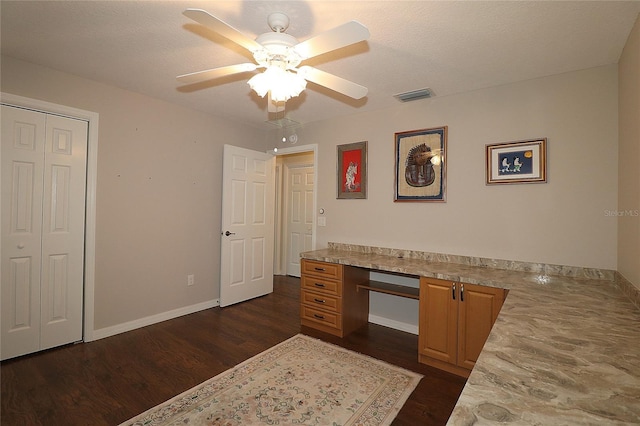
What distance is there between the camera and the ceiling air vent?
9.50ft

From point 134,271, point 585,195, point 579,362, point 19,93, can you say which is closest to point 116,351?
point 134,271

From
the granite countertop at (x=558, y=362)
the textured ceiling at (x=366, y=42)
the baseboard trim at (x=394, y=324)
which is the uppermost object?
the textured ceiling at (x=366, y=42)

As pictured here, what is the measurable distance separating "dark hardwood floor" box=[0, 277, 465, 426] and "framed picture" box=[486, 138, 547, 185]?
1779 millimetres

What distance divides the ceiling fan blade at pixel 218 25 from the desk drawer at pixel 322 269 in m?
2.14

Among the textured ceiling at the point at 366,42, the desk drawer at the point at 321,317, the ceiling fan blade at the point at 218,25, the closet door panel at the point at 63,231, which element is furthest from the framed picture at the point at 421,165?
the closet door panel at the point at 63,231

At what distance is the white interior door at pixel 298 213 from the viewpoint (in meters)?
5.52

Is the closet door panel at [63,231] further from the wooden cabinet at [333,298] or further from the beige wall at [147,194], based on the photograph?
the wooden cabinet at [333,298]

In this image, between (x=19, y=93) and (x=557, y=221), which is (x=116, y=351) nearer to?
(x=19, y=93)

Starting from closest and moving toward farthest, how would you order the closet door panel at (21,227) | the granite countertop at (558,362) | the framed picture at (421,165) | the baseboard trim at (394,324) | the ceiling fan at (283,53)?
1. the granite countertop at (558,362)
2. the ceiling fan at (283,53)
3. the closet door panel at (21,227)
4. the framed picture at (421,165)
5. the baseboard trim at (394,324)

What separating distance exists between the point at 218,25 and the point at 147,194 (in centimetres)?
250

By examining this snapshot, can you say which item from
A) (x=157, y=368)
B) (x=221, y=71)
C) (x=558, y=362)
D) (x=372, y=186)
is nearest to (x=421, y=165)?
(x=372, y=186)

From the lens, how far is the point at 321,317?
126 inches

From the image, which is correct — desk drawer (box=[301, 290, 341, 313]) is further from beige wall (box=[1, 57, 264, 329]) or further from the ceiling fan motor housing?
the ceiling fan motor housing

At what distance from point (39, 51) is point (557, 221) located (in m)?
4.41
